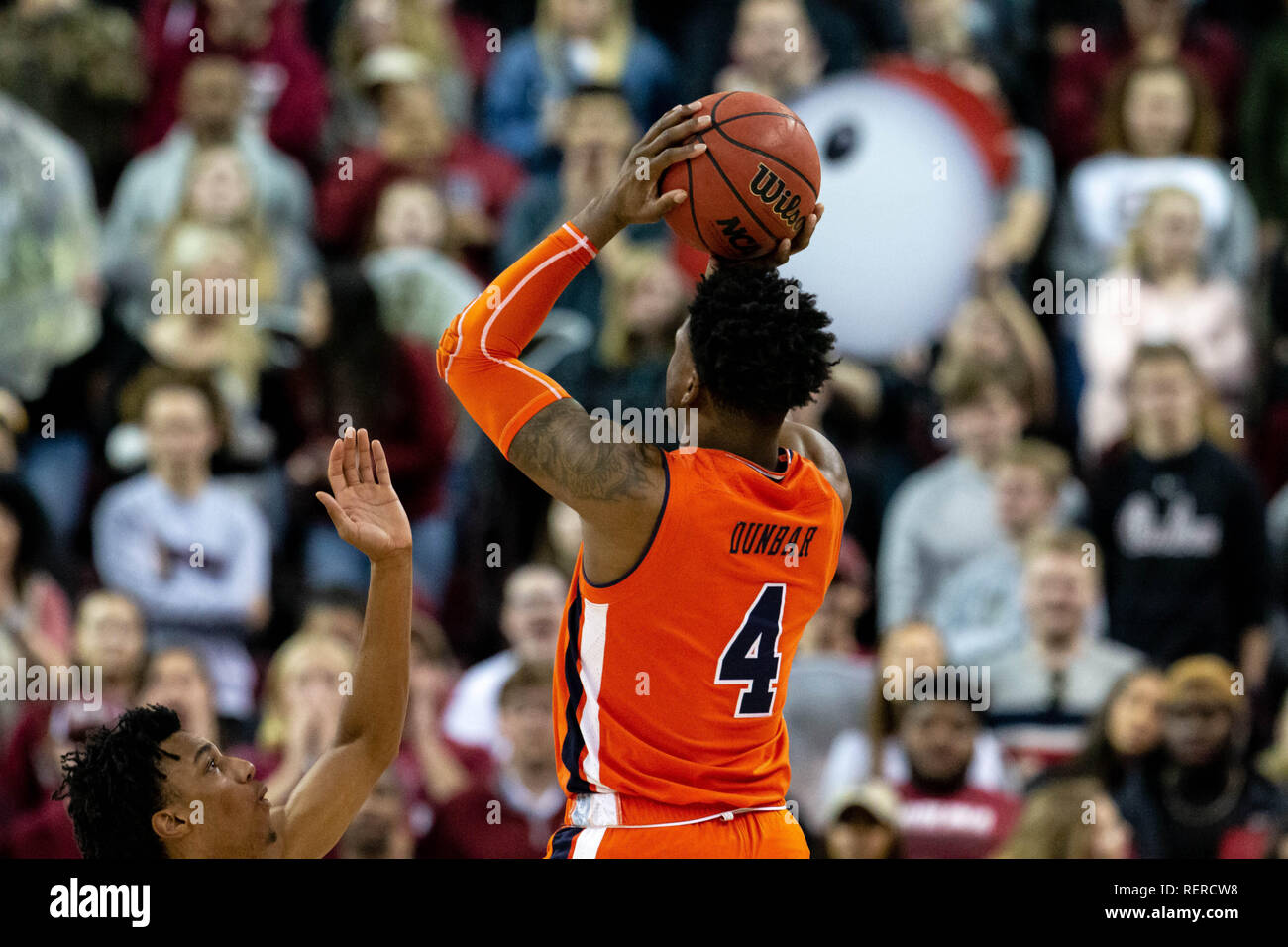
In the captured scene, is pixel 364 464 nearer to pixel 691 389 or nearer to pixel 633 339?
pixel 691 389

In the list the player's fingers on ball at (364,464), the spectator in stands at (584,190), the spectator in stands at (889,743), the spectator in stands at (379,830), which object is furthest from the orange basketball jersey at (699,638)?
the spectator in stands at (584,190)

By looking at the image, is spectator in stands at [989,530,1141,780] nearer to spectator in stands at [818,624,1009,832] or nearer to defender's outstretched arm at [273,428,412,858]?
spectator in stands at [818,624,1009,832]

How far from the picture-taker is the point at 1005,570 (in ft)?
26.5

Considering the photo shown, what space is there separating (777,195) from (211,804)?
180 cm

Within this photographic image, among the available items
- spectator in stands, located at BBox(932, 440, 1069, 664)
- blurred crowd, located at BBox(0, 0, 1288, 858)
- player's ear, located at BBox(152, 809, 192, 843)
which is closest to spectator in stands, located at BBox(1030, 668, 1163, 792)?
blurred crowd, located at BBox(0, 0, 1288, 858)

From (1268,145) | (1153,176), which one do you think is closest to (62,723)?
(1153,176)

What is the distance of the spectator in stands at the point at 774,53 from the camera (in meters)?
9.34

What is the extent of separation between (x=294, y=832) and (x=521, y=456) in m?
0.95

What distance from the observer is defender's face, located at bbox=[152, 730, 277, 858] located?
12.4 feet

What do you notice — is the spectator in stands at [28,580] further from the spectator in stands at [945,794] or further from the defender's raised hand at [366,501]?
the defender's raised hand at [366,501]

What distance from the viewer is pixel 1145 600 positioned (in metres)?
A: 8.15

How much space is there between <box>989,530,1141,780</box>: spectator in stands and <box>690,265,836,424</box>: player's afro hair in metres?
4.09

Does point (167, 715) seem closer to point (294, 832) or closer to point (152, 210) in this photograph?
point (294, 832)

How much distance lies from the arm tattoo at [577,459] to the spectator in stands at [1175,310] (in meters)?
5.39
